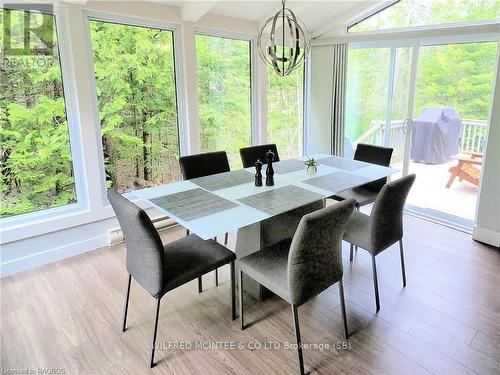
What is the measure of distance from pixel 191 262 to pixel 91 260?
5.13 feet

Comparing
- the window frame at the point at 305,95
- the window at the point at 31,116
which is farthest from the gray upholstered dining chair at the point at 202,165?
the window frame at the point at 305,95

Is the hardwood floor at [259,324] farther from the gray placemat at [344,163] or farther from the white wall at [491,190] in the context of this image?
the gray placemat at [344,163]

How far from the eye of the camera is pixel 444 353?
79.0 inches

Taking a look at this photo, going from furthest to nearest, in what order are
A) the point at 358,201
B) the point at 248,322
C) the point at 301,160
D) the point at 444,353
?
the point at 301,160, the point at 358,201, the point at 248,322, the point at 444,353

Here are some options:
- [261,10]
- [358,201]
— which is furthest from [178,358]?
[261,10]

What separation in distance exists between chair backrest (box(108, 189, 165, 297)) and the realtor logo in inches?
70.7

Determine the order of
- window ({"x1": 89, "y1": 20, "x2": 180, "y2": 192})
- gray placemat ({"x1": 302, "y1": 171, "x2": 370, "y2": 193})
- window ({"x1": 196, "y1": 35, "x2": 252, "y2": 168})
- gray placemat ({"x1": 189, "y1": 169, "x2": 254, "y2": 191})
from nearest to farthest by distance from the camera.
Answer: gray placemat ({"x1": 302, "y1": 171, "x2": 370, "y2": 193})
gray placemat ({"x1": 189, "y1": 169, "x2": 254, "y2": 191})
window ({"x1": 89, "y1": 20, "x2": 180, "y2": 192})
window ({"x1": 196, "y1": 35, "x2": 252, "y2": 168})

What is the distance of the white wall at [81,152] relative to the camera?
2947 millimetres

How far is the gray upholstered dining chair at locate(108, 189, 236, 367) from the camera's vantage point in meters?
1.79

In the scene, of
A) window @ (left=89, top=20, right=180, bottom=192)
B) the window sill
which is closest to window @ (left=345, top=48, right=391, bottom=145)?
window @ (left=89, top=20, right=180, bottom=192)

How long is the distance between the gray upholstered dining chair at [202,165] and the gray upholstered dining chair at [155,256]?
0.80 m

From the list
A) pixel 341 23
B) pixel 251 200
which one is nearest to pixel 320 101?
pixel 341 23

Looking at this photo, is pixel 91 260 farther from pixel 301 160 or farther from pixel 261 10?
pixel 261 10

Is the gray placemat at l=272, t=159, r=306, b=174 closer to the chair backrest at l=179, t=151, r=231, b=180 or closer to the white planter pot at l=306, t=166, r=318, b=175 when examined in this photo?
the white planter pot at l=306, t=166, r=318, b=175
